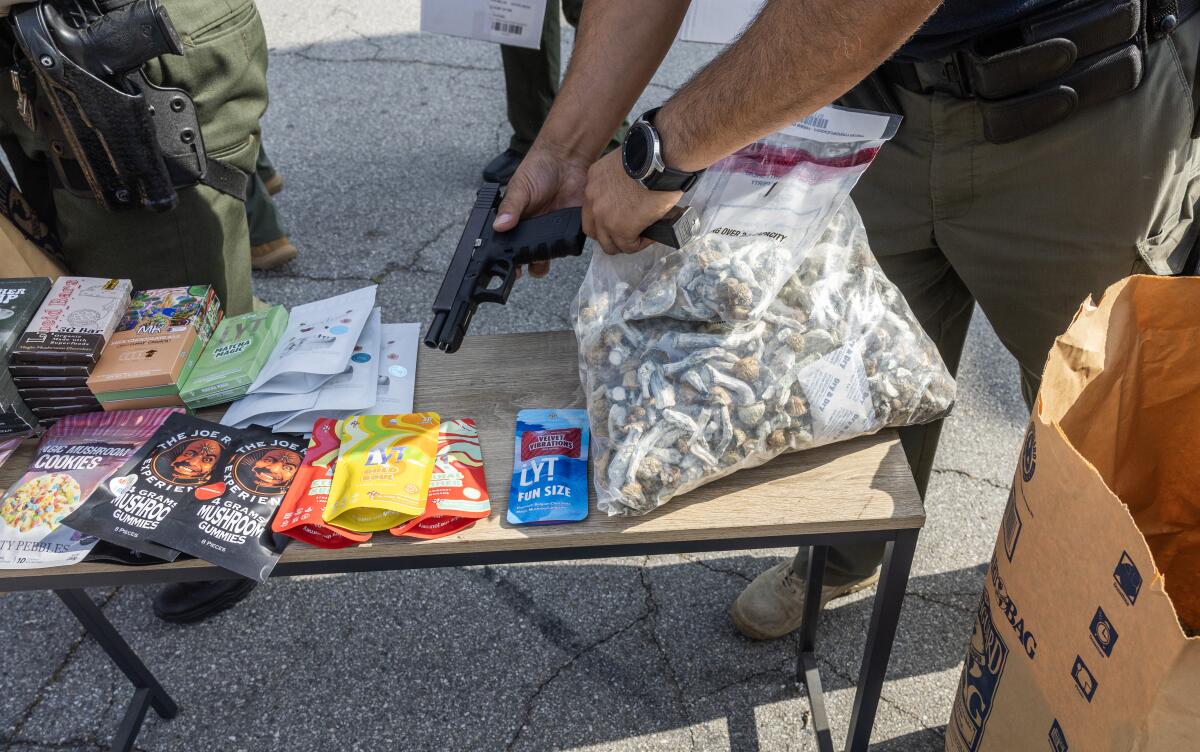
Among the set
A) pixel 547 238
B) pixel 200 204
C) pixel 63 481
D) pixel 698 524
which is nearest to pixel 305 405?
pixel 63 481

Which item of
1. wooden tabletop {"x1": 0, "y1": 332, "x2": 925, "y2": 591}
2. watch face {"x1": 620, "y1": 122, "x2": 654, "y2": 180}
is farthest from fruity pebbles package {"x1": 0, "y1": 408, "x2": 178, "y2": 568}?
watch face {"x1": 620, "y1": 122, "x2": 654, "y2": 180}

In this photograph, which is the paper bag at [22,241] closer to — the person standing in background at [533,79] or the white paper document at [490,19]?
the white paper document at [490,19]

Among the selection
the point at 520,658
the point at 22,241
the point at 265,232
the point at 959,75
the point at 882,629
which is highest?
the point at 959,75

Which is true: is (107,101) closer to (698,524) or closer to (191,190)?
(191,190)

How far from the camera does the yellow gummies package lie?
3.53ft

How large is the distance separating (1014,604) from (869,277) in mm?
475

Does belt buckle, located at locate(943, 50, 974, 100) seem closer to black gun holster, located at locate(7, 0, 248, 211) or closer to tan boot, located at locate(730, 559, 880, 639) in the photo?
tan boot, located at locate(730, 559, 880, 639)

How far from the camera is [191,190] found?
1.70m

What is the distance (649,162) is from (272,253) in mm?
2071

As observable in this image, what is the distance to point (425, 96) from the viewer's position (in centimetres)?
366

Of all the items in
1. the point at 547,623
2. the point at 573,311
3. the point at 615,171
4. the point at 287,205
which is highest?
the point at 615,171

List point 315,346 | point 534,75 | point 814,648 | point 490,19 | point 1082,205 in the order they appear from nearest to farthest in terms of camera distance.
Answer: point 1082,205 → point 315,346 → point 814,648 → point 490,19 → point 534,75

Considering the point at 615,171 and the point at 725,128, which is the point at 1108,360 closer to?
the point at 725,128

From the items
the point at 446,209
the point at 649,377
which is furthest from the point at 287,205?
the point at 649,377
